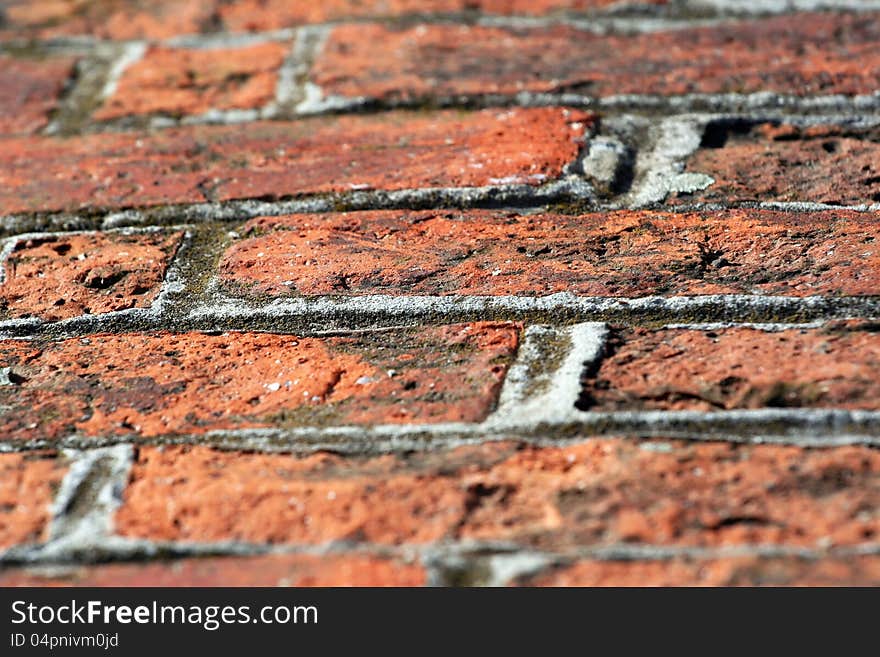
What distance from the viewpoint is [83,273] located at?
945 mm

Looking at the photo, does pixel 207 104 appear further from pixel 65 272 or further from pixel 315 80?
pixel 65 272

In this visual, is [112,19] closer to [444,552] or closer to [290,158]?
[290,158]

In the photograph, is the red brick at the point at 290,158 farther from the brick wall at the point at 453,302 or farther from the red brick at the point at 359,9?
the red brick at the point at 359,9

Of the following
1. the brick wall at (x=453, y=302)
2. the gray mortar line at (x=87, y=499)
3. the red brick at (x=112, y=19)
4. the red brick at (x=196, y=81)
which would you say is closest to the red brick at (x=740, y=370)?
the brick wall at (x=453, y=302)

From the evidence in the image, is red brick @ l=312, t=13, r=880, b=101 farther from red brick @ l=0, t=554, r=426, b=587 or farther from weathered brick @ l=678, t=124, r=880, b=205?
red brick @ l=0, t=554, r=426, b=587

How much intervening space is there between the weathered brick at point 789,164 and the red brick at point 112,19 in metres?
0.71

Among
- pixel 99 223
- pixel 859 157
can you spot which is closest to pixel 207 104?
pixel 99 223

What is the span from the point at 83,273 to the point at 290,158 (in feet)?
0.78

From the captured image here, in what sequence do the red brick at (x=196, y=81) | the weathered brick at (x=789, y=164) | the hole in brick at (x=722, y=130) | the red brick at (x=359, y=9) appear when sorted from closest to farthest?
the weathered brick at (x=789, y=164)
the hole in brick at (x=722, y=130)
the red brick at (x=196, y=81)
the red brick at (x=359, y=9)

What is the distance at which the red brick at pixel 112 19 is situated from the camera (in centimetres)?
141

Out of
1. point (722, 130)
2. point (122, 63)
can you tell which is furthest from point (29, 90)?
point (722, 130)

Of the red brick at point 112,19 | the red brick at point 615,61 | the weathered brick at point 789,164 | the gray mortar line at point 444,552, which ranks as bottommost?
the gray mortar line at point 444,552

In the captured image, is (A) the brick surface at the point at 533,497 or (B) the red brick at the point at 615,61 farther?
(B) the red brick at the point at 615,61

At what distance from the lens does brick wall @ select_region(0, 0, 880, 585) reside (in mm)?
647
